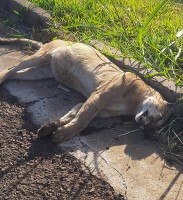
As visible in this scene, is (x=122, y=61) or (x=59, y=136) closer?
(x=59, y=136)

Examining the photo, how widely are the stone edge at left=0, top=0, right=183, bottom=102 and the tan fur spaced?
231 mm

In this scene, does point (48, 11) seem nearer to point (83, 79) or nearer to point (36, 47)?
point (36, 47)

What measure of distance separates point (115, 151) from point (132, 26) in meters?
2.38

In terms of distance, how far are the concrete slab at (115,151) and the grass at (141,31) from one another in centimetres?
24

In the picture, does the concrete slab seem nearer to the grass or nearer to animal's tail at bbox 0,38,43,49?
the grass

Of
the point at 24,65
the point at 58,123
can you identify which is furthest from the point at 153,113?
the point at 24,65

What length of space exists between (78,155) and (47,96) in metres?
1.15

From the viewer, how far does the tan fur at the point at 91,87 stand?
12.4 ft

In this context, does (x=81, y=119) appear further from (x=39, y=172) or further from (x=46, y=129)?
(x=39, y=172)

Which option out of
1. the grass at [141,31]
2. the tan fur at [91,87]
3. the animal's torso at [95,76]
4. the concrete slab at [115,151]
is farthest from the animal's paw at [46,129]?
the grass at [141,31]

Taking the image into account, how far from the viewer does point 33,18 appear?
20.0 feet

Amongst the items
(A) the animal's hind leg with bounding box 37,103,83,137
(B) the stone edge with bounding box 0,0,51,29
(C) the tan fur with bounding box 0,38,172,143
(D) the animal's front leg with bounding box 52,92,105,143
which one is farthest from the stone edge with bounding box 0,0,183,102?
(A) the animal's hind leg with bounding box 37,103,83,137

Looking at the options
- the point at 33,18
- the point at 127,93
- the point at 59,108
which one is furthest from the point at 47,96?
the point at 33,18

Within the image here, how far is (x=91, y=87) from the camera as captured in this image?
4.21 metres
